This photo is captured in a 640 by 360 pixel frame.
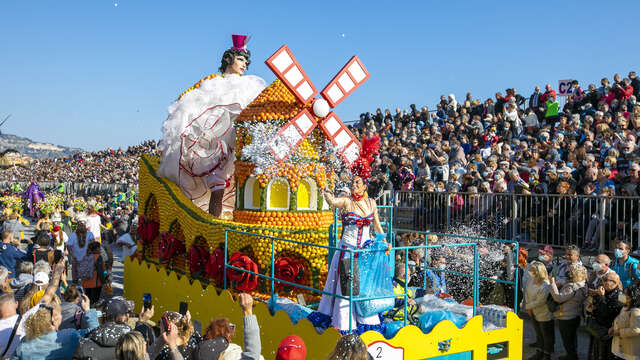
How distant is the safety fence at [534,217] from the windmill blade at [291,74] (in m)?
5.08

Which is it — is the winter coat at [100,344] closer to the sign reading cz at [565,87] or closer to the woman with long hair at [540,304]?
the woman with long hair at [540,304]

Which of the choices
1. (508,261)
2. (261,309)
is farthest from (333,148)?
(508,261)

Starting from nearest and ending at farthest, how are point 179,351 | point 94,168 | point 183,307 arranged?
point 179,351 → point 183,307 → point 94,168

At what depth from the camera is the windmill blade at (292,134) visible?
7.38 m

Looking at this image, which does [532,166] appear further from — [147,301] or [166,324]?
[166,324]

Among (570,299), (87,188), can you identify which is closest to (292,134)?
(570,299)

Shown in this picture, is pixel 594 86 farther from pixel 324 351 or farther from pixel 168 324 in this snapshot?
pixel 168 324

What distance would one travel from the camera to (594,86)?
15.3 meters

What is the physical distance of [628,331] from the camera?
5.96 metres

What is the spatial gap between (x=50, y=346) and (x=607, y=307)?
606 cm

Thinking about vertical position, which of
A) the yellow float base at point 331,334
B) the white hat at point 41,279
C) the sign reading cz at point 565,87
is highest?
the sign reading cz at point 565,87

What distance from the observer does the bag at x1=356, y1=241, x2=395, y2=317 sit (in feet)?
19.2

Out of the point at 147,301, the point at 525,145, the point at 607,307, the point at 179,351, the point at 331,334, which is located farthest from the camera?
the point at 525,145

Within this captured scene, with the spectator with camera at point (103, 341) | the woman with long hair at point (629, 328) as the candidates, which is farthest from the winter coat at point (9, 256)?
the woman with long hair at point (629, 328)
